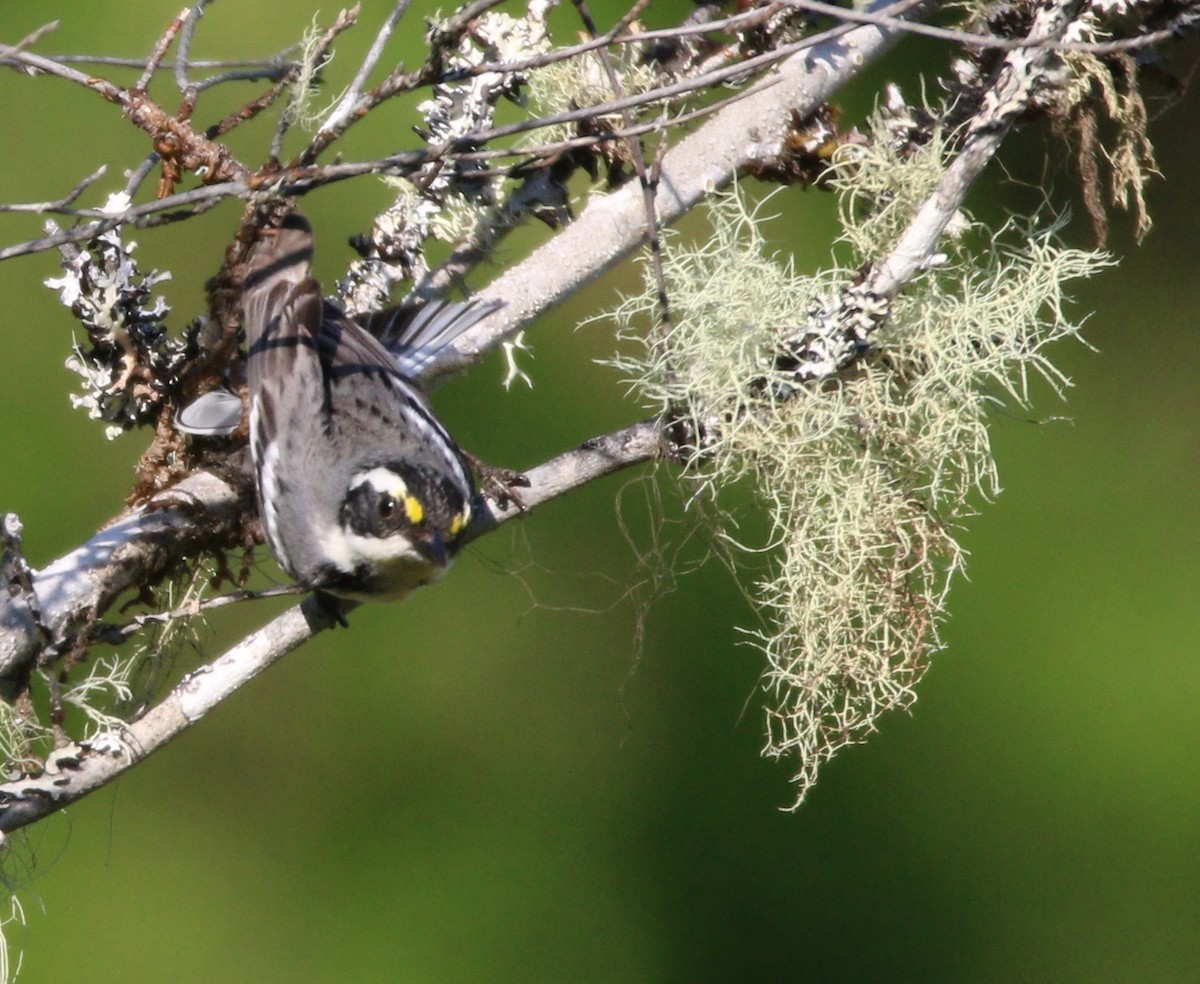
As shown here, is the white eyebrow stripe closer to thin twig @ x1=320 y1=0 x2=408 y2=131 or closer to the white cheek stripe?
the white cheek stripe

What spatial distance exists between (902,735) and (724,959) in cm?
54

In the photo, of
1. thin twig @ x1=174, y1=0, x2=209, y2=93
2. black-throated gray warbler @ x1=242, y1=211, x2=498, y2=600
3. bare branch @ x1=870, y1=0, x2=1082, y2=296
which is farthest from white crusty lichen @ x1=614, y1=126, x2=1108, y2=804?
thin twig @ x1=174, y1=0, x2=209, y2=93

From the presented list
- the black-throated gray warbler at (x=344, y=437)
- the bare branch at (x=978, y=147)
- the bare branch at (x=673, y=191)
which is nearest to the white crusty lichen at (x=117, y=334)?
the black-throated gray warbler at (x=344, y=437)

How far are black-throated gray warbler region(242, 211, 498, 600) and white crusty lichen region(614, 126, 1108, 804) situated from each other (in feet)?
1.07

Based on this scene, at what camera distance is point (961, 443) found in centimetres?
134

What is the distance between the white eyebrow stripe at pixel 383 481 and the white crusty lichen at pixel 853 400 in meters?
0.39

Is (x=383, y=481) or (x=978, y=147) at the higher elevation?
(x=978, y=147)

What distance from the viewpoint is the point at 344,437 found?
5.70 ft

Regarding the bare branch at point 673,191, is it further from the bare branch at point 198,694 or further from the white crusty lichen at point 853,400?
the bare branch at point 198,694

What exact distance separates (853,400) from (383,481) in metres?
0.63

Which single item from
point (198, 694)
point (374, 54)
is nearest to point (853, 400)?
point (374, 54)

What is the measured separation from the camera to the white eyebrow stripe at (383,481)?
5.30 ft

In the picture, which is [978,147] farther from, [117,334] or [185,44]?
[117,334]

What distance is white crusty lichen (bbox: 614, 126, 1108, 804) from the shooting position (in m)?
1.29
